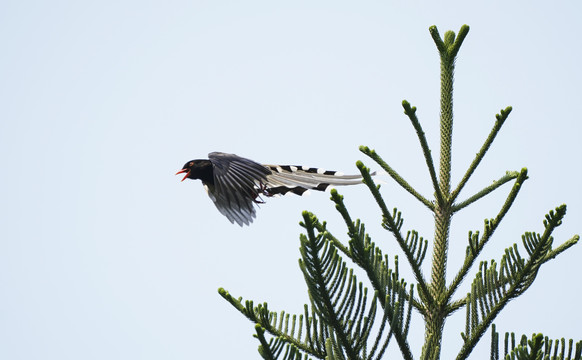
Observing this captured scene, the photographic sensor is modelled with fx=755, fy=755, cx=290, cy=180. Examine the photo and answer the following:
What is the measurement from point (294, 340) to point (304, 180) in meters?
2.14

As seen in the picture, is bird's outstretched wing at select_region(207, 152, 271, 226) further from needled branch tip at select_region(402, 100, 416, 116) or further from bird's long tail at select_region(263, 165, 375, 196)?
needled branch tip at select_region(402, 100, 416, 116)

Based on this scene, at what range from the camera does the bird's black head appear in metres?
6.80

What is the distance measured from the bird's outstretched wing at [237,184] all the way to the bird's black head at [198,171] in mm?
965

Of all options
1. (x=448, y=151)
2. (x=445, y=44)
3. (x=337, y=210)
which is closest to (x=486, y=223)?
(x=448, y=151)

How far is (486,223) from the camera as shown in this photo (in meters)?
3.60

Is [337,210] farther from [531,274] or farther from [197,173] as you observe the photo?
[197,173]

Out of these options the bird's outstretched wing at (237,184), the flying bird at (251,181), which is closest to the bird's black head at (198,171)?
the flying bird at (251,181)

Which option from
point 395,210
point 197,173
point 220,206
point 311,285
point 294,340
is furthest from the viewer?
point 197,173

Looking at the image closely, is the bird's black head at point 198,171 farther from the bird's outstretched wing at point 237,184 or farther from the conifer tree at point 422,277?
the conifer tree at point 422,277

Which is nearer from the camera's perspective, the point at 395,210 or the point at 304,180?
the point at 395,210

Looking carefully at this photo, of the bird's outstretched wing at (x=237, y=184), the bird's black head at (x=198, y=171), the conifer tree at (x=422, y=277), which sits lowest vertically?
the conifer tree at (x=422, y=277)

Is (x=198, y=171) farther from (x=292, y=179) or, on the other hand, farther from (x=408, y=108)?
(x=408, y=108)

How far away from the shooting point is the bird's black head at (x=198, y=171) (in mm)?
6797

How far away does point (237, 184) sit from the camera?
558 centimetres
